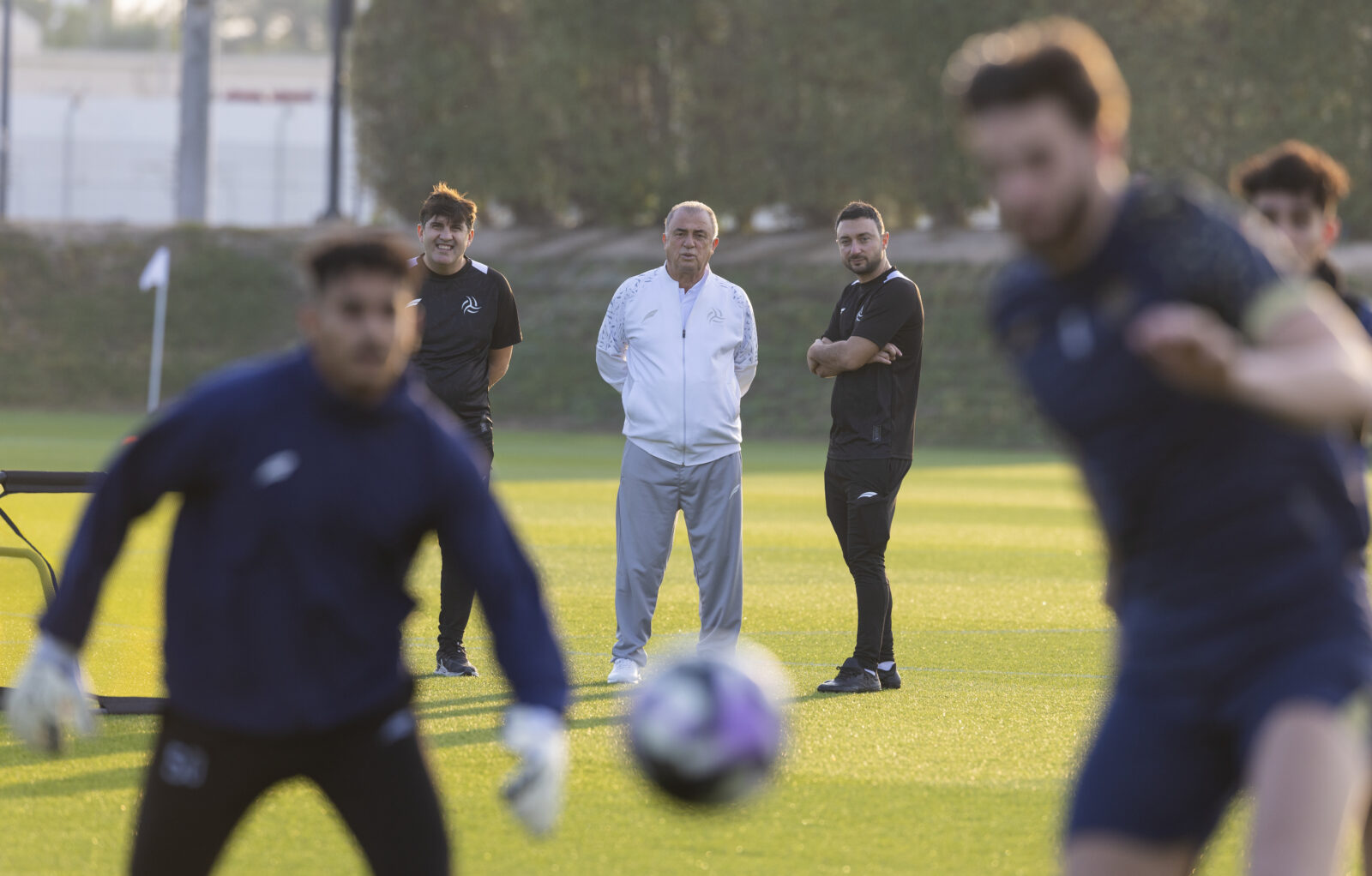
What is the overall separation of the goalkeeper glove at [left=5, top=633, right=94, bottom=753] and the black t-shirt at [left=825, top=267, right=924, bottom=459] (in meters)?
5.66

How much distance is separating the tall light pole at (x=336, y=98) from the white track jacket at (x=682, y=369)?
3363cm

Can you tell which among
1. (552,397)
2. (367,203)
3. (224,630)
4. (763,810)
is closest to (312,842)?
(763,810)

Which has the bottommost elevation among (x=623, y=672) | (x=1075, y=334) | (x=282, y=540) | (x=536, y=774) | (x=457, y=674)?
(x=457, y=674)

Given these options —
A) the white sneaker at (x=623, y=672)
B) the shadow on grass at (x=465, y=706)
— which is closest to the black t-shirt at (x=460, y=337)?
the white sneaker at (x=623, y=672)

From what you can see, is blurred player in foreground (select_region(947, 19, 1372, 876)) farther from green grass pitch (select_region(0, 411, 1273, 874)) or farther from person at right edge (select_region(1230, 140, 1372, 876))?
green grass pitch (select_region(0, 411, 1273, 874))

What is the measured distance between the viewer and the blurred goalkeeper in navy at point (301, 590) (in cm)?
353

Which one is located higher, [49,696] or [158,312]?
[49,696]

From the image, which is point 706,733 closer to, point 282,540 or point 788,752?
point 282,540

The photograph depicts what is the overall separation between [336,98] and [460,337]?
34.7 m

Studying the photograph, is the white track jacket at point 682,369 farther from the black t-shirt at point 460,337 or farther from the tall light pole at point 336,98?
the tall light pole at point 336,98

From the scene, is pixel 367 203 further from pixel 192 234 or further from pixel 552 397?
pixel 552 397

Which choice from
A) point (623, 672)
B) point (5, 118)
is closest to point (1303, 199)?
point (623, 672)

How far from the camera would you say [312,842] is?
5.85 m

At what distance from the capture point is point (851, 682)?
8.95 m
